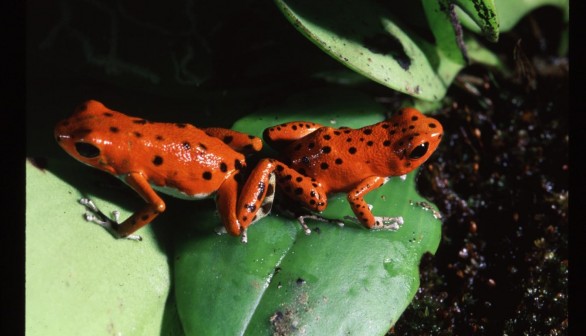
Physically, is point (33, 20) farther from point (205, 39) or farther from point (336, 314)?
point (336, 314)

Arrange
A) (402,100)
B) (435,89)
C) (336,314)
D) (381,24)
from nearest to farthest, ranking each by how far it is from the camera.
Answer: (336,314) → (381,24) → (435,89) → (402,100)

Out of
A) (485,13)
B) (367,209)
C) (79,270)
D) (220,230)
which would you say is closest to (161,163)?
(220,230)

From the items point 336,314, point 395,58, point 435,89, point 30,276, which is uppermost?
point 395,58

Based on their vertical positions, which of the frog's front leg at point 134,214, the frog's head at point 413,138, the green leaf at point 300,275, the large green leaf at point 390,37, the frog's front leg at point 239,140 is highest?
the large green leaf at point 390,37

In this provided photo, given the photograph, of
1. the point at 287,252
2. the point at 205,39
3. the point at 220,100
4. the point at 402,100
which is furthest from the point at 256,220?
the point at 402,100

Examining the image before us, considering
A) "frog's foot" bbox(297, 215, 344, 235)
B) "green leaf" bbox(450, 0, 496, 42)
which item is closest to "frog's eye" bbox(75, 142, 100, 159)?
"frog's foot" bbox(297, 215, 344, 235)

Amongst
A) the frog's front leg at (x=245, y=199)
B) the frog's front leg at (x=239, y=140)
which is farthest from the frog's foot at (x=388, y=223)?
the frog's front leg at (x=239, y=140)

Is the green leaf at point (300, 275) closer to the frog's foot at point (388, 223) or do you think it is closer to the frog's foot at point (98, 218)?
the frog's foot at point (388, 223)
